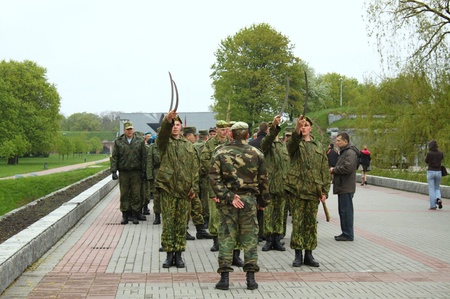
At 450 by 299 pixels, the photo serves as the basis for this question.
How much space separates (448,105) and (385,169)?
18.8 ft

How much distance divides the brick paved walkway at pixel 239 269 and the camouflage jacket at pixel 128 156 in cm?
118

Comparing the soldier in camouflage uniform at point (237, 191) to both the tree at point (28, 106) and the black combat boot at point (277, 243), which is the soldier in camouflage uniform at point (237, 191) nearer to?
the black combat boot at point (277, 243)

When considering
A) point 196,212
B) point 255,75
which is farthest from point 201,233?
point 255,75

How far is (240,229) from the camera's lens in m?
8.11

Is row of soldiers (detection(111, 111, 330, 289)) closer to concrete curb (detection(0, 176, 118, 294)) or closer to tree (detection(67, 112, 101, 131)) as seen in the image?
concrete curb (detection(0, 176, 118, 294))

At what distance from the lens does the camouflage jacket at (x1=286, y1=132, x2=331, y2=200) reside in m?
9.38

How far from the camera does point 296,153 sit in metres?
9.65

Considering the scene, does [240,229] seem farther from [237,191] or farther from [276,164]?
[276,164]

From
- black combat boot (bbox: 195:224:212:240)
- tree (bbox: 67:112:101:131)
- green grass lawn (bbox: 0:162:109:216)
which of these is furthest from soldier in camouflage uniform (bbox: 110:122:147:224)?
tree (bbox: 67:112:101:131)

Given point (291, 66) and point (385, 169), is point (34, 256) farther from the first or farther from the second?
point (291, 66)

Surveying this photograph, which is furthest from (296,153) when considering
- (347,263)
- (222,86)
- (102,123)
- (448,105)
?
(102,123)

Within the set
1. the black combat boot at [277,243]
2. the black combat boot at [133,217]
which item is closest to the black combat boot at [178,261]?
the black combat boot at [277,243]

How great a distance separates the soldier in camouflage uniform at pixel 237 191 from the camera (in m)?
8.00

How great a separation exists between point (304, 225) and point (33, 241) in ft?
11.4
